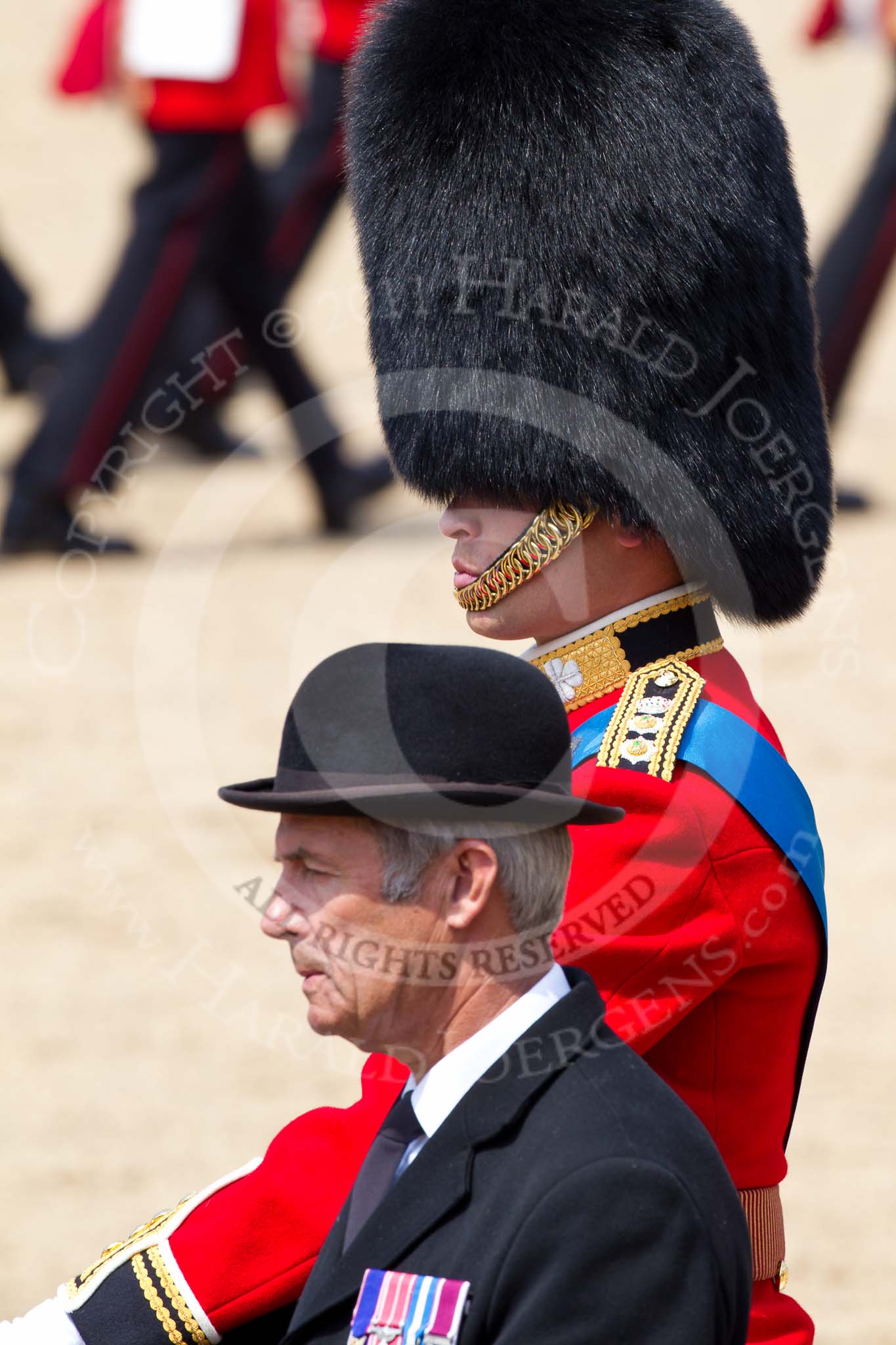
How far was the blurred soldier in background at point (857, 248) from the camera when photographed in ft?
23.6

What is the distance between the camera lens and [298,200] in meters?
7.19

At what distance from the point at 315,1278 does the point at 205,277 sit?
513 cm

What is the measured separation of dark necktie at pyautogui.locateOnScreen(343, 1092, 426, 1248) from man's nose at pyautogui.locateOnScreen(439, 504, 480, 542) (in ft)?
2.15

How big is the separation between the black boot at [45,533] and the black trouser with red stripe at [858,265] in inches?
101

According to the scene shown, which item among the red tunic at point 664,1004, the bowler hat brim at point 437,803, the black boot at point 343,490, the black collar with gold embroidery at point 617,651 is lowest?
the black boot at point 343,490

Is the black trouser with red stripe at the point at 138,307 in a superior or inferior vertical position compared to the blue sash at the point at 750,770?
inferior

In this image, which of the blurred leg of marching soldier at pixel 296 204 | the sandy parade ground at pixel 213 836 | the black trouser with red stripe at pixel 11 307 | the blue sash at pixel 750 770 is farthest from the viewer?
the black trouser with red stripe at pixel 11 307

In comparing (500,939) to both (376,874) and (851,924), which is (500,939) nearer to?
(376,874)

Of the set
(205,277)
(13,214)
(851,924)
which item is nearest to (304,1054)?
(851,924)

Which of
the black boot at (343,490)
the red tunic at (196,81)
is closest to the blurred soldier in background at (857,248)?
the black boot at (343,490)

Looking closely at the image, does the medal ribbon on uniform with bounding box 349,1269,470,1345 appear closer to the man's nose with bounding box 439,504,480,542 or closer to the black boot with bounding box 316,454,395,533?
the man's nose with bounding box 439,504,480,542

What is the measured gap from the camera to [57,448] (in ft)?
20.4

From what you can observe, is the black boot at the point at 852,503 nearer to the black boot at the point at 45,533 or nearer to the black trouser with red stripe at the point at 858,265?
the black trouser with red stripe at the point at 858,265

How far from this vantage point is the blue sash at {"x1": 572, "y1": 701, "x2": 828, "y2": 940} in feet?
6.23
